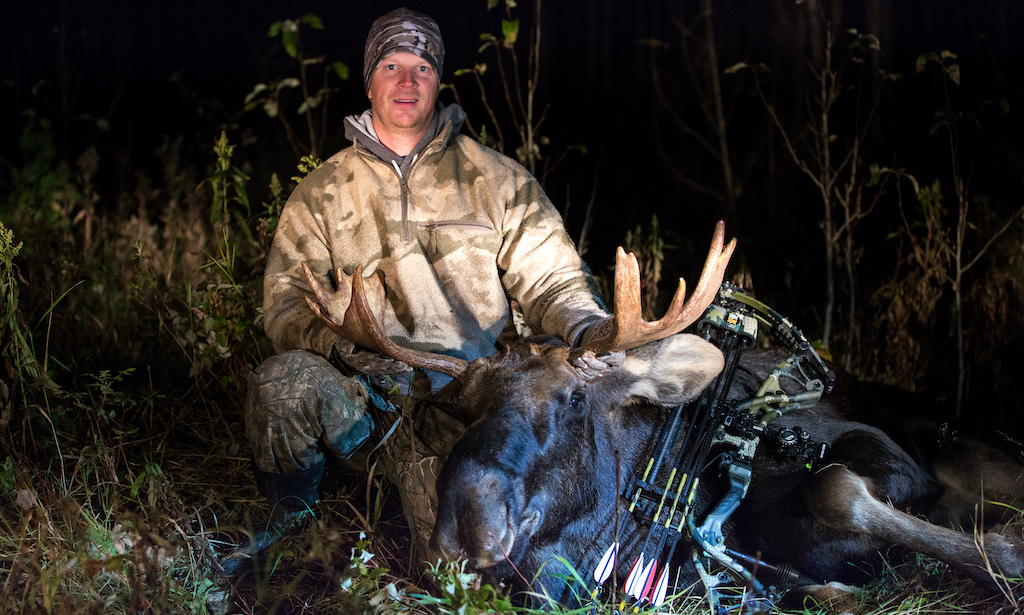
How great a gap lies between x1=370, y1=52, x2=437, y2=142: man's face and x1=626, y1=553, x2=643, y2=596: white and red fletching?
2.23 metres

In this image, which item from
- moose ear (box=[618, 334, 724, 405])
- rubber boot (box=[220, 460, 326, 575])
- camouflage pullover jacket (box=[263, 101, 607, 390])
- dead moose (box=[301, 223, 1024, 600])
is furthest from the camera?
camouflage pullover jacket (box=[263, 101, 607, 390])

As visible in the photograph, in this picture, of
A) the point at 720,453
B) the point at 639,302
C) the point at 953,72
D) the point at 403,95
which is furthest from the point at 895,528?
the point at 953,72

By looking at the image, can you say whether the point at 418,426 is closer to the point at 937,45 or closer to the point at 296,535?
the point at 296,535

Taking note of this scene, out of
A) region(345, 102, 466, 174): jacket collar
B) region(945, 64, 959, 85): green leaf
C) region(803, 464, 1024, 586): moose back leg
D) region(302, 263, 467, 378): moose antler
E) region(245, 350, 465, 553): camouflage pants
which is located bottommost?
region(803, 464, 1024, 586): moose back leg

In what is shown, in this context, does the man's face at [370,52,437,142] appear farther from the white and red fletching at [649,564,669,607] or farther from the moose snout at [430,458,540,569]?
the white and red fletching at [649,564,669,607]

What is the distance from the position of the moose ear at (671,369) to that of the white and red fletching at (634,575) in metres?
0.67

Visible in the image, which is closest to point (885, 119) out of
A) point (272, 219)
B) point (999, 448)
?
point (999, 448)

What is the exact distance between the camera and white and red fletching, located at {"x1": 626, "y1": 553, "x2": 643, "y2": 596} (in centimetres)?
321

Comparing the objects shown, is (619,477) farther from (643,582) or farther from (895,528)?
(895,528)

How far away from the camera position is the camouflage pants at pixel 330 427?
361cm

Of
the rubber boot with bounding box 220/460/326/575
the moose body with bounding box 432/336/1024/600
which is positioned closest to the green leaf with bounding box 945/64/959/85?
the moose body with bounding box 432/336/1024/600

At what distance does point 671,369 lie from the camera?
11.6 ft

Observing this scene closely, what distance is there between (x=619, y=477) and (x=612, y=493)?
35 centimetres

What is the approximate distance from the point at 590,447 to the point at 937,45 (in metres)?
7.25
